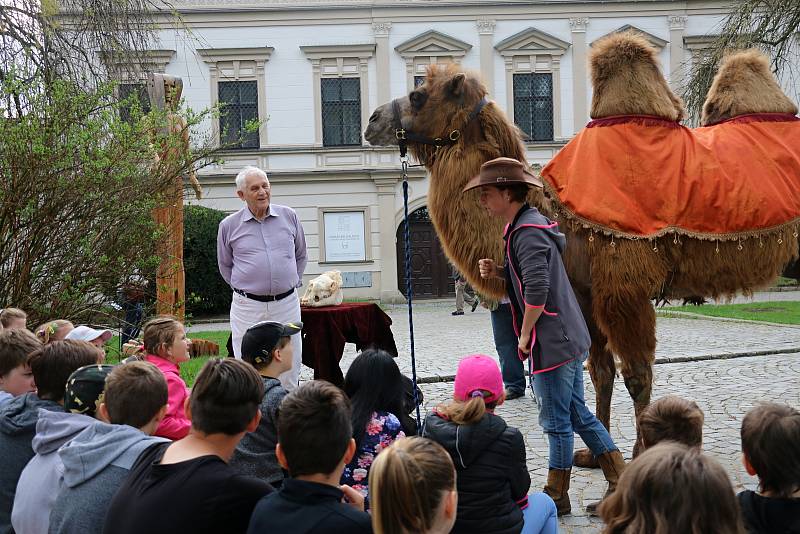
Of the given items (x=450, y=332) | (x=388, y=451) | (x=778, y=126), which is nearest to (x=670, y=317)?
(x=450, y=332)

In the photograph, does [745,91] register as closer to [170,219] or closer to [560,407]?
[560,407]

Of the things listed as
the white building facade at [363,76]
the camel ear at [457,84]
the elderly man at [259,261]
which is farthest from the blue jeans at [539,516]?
the white building facade at [363,76]

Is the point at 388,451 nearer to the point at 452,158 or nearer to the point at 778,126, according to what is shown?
the point at 452,158

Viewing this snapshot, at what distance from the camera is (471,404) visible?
130 inches

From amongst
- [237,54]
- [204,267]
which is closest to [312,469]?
[204,267]

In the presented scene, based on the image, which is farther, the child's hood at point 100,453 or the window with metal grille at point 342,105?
the window with metal grille at point 342,105

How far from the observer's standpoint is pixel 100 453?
2918 mm

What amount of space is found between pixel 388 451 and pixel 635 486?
2.26 ft

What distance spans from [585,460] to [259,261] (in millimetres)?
2786

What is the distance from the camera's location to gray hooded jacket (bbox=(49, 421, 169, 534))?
2.84 m

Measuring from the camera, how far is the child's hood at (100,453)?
290 centimetres

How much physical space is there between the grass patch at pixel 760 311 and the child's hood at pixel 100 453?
13.8 m

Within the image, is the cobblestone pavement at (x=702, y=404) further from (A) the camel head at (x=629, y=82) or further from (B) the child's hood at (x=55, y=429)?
(B) the child's hood at (x=55, y=429)

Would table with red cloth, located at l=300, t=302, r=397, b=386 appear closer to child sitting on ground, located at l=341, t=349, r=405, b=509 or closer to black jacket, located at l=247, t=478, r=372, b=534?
child sitting on ground, located at l=341, t=349, r=405, b=509
